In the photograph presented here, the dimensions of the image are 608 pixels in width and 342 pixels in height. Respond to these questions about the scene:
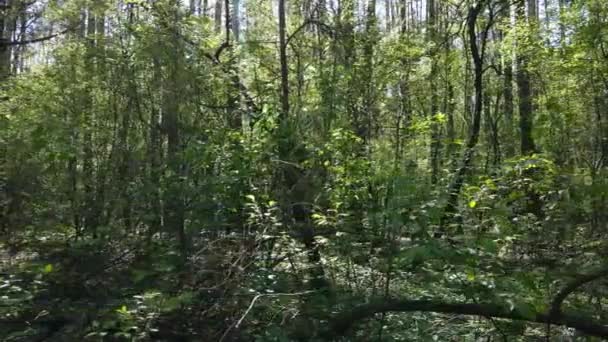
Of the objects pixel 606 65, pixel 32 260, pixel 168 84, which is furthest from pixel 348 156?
pixel 606 65

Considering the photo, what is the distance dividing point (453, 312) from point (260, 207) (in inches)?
82.7

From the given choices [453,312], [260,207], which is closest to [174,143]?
[260,207]

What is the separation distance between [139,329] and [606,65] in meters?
Answer: 8.80

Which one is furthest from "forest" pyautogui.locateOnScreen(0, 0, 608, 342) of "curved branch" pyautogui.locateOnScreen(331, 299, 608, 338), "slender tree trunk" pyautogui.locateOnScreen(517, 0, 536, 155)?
"slender tree trunk" pyautogui.locateOnScreen(517, 0, 536, 155)

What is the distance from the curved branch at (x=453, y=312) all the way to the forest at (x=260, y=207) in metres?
0.02

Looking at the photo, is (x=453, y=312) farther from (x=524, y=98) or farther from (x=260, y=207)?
(x=524, y=98)

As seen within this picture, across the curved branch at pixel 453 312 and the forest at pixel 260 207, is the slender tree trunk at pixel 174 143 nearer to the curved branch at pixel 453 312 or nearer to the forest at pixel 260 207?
the forest at pixel 260 207

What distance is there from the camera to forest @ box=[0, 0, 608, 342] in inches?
177

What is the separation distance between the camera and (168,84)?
642 cm

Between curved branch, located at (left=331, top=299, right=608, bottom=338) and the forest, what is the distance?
17mm

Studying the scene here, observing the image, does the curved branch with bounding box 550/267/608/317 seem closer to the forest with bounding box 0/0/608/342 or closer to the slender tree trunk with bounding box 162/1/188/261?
the forest with bounding box 0/0/608/342

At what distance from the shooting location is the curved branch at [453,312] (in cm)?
426

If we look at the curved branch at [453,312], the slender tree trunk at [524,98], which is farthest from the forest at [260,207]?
the slender tree trunk at [524,98]

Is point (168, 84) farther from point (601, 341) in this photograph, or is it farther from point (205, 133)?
point (601, 341)
